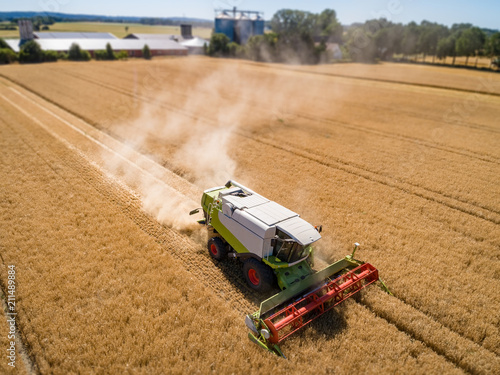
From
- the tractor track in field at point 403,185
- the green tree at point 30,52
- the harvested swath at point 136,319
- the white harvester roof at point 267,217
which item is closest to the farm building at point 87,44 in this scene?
the green tree at point 30,52

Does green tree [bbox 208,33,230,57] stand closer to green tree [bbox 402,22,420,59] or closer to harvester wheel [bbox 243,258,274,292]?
green tree [bbox 402,22,420,59]

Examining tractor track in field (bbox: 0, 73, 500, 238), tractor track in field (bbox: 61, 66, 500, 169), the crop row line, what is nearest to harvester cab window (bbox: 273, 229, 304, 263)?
tractor track in field (bbox: 0, 73, 500, 238)

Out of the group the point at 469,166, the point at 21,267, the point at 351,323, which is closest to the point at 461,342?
the point at 351,323

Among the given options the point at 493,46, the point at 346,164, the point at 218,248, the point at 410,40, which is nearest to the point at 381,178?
the point at 346,164

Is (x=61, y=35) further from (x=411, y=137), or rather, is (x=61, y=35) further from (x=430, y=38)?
(x=430, y=38)

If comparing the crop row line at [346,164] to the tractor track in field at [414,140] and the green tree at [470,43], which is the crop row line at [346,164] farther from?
the green tree at [470,43]
